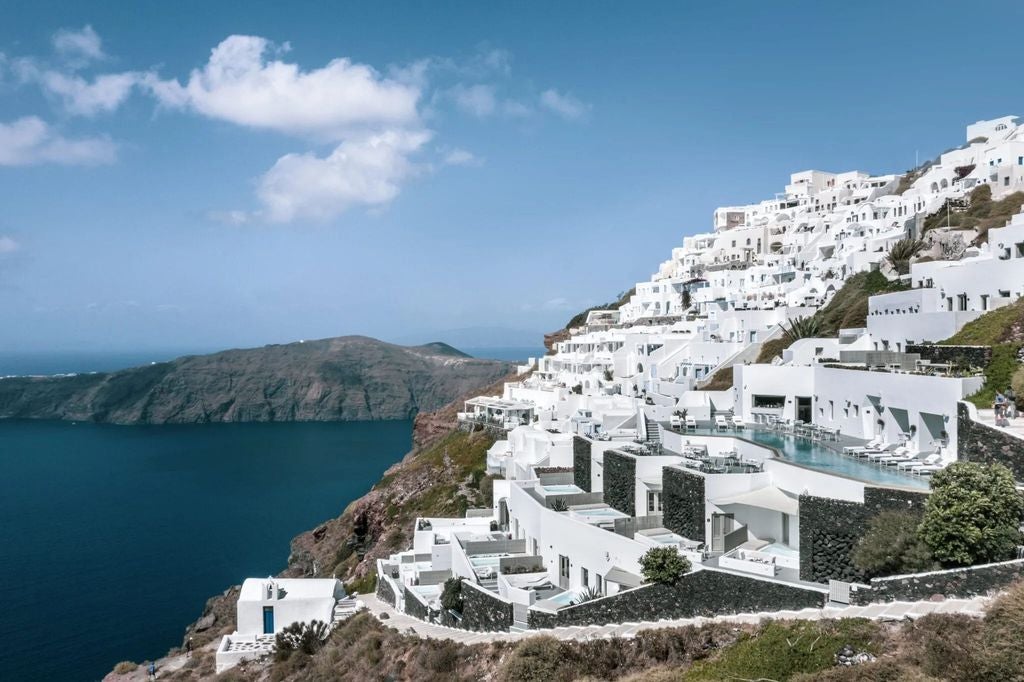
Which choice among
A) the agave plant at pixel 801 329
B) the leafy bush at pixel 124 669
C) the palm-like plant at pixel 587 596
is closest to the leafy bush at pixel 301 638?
the leafy bush at pixel 124 669

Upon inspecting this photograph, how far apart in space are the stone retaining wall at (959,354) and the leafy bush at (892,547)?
6063mm

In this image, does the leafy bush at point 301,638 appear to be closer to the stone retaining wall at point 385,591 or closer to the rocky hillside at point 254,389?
the stone retaining wall at point 385,591

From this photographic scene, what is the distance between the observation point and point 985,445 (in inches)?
466

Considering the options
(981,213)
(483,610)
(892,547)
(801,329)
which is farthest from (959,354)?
(981,213)

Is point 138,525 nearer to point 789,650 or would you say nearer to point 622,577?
point 622,577

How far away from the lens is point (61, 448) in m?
91.5

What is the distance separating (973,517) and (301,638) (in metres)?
17.3

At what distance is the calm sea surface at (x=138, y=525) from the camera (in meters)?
33.7

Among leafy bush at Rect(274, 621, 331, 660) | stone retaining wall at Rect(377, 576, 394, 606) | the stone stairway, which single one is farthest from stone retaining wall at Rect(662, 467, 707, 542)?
leafy bush at Rect(274, 621, 331, 660)

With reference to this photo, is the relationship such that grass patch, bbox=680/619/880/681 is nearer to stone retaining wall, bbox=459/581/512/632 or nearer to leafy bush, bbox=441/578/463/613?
stone retaining wall, bbox=459/581/512/632

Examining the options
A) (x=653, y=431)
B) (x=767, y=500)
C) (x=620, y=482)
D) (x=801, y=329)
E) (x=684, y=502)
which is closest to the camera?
(x=767, y=500)

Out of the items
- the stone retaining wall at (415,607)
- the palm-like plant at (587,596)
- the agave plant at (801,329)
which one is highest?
the agave plant at (801,329)

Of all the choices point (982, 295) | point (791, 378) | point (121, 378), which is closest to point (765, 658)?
point (791, 378)

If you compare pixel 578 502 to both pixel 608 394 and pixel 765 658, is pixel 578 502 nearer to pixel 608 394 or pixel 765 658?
pixel 765 658
